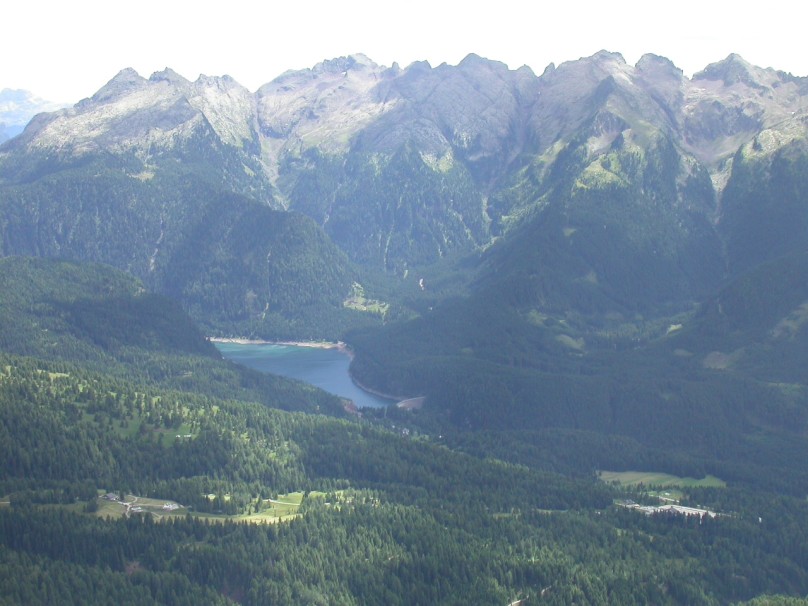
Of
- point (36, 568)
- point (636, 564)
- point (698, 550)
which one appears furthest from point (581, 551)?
point (36, 568)

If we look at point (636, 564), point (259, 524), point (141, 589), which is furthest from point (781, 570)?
point (141, 589)

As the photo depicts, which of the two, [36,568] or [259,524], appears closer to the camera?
[36,568]

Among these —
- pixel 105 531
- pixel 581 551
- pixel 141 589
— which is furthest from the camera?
pixel 581 551

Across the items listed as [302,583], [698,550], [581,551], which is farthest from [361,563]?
[698,550]

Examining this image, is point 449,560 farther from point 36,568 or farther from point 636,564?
point 36,568

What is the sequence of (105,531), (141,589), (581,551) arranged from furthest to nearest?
(581,551) < (105,531) < (141,589)

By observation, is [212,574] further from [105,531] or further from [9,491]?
[9,491]

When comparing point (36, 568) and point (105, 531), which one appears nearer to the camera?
point (36, 568)
